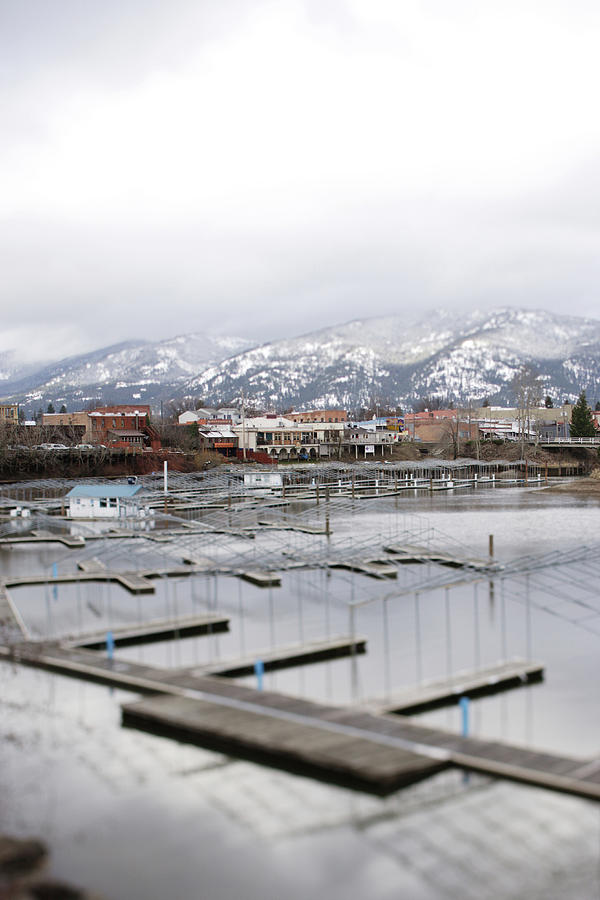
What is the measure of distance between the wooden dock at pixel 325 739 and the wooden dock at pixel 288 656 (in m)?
1.18

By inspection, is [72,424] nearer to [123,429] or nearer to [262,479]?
[123,429]

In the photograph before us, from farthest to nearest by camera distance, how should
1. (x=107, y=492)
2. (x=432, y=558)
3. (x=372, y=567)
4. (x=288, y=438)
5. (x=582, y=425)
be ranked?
(x=582, y=425) → (x=288, y=438) → (x=107, y=492) → (x=432, y=558) → (x=372, y=567)

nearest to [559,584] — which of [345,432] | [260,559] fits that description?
[260,559]

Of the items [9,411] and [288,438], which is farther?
[9,411]

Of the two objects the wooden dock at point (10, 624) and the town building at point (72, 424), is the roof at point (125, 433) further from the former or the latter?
the wooden dock at point (10, 624)

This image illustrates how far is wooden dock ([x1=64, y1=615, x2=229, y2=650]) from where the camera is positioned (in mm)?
21109

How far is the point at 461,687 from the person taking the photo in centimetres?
1709

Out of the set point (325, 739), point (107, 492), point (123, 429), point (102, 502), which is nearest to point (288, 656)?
point (325, 739)

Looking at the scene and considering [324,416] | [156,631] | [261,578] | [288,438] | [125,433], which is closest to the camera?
[156,631]

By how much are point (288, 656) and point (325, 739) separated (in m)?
6.06

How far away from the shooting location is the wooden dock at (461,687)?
637 inches

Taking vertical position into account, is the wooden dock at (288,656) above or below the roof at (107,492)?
below

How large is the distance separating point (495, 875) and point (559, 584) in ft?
63.7

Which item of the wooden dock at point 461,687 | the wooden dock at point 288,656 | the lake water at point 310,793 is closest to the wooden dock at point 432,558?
the lake water at point 310,793
